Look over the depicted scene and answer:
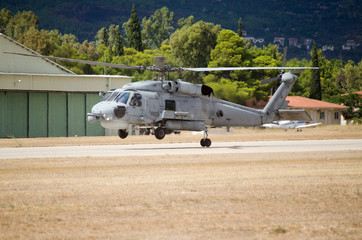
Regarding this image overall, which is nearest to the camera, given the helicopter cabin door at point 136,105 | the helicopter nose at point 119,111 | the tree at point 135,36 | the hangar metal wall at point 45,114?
the helicopter nose at point 119,111

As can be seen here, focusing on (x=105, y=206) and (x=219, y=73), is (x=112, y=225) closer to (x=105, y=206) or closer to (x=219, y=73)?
(x=105, y=206)

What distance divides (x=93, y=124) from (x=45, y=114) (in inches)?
173

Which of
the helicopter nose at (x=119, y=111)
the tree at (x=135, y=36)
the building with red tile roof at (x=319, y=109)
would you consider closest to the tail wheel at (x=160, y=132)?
the helicopter nose at (x=119, y=111)

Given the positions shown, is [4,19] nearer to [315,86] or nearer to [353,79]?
[353,79]

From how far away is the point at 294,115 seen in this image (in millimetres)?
31828

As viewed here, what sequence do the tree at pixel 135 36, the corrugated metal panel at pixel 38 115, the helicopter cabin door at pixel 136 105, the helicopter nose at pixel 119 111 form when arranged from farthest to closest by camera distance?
the tree at pixel 135 36
the corrugated metal panel at pixel 38 115
the helicopter cabin door at pixel 136 105
the helicopter nose at pixel 119 111

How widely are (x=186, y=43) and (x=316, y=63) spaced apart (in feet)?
94.4

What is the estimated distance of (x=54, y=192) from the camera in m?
12.7

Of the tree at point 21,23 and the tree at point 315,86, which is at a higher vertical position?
the tree at point 21,23

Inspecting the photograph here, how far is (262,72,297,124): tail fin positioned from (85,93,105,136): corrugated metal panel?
19.7 m

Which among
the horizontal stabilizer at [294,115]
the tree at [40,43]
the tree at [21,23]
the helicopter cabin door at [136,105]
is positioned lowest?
the horizontal stabilizer at [294,115]

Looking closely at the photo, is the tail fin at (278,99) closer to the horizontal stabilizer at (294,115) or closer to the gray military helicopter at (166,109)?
the horizontal stabilizer at (294,115)

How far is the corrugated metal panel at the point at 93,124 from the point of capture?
158 ft

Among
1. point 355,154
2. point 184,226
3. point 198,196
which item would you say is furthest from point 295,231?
point 355,154
